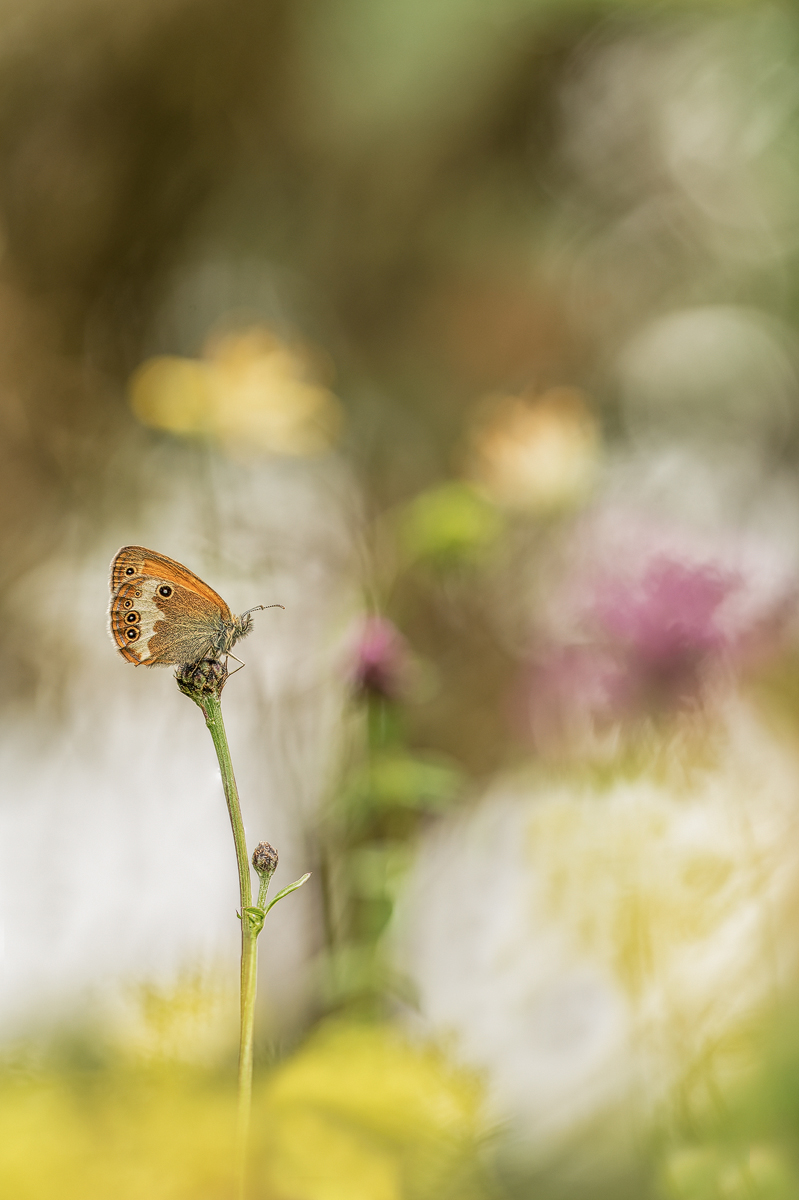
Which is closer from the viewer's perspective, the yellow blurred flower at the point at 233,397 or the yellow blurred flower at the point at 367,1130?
the yellow blurred flower at the point at 367,1130

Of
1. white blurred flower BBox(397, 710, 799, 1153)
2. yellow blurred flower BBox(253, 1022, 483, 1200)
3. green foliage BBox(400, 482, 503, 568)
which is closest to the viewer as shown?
yellow blurred flower BBox(253, 1022, 483, 1200)

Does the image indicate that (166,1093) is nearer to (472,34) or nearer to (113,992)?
(113,992)

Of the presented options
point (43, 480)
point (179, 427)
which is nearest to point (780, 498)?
point (179, 427)

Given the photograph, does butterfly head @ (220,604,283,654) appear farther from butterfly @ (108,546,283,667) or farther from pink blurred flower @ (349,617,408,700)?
pink blurred flower @ (349,617,408,700)

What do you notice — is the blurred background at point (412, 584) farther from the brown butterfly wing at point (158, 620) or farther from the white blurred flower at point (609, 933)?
the brown butterfly wing at point (158, 620)

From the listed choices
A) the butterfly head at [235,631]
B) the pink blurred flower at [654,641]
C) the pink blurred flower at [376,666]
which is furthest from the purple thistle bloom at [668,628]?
the butterfly head at [235,631]

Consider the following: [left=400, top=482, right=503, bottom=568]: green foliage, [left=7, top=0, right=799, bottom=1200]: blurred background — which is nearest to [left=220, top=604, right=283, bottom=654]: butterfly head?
[left=7, top=0, right=799, bottom=1200]: blurred background

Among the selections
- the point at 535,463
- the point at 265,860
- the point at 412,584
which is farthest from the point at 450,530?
the point at 412,584
